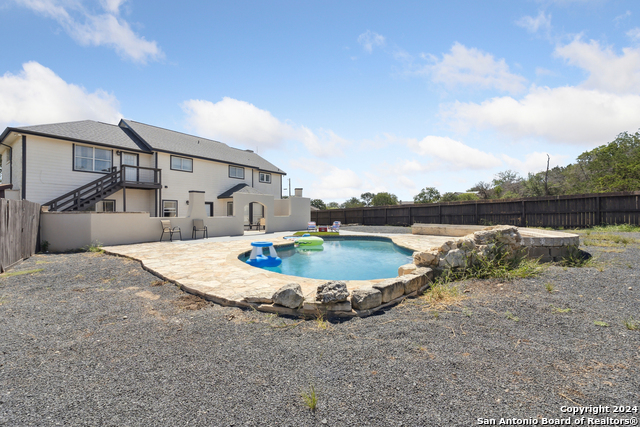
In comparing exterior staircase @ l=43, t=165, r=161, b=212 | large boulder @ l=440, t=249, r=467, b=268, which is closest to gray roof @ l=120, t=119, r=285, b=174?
exterior staircase @ l=43, t=165, r=161, b=212

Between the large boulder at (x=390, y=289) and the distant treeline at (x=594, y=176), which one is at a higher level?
the distant treeline at (x=594, y=176)

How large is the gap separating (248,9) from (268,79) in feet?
7.03

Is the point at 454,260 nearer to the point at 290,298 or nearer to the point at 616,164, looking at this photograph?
the point at 290,298

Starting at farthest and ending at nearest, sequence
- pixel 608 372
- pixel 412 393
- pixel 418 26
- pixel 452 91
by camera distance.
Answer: pixel 452 91 < pixel 418 26 < pixel 608 372 < pixel 412 393

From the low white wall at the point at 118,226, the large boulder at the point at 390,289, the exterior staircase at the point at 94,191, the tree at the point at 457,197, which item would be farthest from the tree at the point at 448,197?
the large boulder at the point at 390,289

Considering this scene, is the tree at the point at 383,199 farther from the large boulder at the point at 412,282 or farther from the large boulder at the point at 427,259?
the large boulder at the point at 412,282

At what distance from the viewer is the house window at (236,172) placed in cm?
2047

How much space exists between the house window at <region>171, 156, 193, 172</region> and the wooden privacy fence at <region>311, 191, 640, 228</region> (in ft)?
46.1

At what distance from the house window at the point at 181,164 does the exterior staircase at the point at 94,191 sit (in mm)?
1836

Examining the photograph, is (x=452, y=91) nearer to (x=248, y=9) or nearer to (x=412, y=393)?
(x=248, y=9)

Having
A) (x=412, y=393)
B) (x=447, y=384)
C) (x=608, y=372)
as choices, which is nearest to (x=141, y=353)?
(x=412, y=393)

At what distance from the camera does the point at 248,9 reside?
8609 millimetres

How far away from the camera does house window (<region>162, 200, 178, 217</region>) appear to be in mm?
16500

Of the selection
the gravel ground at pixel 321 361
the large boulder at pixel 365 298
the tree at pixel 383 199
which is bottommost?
the gravel ground at pixel 321 361
